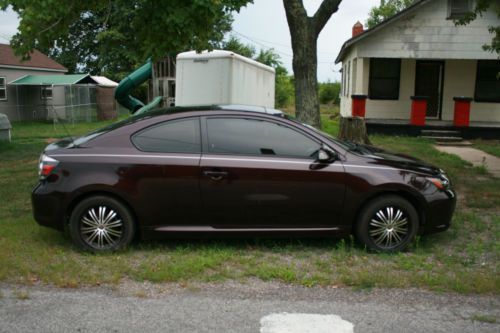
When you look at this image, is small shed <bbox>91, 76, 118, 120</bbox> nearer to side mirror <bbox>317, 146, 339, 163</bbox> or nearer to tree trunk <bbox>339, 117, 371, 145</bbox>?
tree trunk <bbox>339, 117, 371, 145</bbox>

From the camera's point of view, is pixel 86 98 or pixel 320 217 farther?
pixel 86 98

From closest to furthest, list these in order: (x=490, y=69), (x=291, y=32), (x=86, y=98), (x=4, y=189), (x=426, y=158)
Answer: (x=4, y=189) → (x=291, y=32) → (x=426, y=158) → (x=490, y=69) → (x=86, y=98)

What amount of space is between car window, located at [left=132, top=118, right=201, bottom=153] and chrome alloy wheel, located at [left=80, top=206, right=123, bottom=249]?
0.77m

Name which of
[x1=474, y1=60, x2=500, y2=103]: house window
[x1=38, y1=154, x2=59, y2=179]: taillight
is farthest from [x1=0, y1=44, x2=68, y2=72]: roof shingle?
[x1=38, y1=154, x2=59, y2=179]: taillight

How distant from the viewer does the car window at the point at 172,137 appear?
570 centimetres

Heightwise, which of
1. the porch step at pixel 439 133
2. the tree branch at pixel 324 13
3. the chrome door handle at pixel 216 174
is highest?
the tree branch at pixel 324 13

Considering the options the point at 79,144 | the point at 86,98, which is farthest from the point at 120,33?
the point at 79,144

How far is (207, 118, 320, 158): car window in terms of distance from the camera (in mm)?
5727

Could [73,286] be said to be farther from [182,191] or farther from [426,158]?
[426,158]

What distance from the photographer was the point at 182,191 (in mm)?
5586

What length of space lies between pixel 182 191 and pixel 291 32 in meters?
5.52

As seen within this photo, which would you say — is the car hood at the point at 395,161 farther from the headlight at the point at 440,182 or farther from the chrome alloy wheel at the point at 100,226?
the chrome alloy wheel at the point at 100,226

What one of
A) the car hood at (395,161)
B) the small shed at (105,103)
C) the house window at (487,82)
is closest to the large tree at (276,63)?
the small shed at (105,103)

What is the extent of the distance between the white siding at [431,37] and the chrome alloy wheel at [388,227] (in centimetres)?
1348
